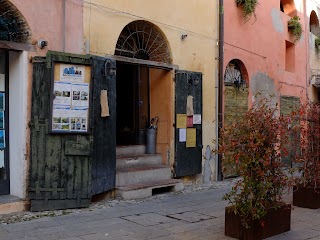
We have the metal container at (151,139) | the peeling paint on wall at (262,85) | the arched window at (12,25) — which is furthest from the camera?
the peeling paint on wall at (262,85)

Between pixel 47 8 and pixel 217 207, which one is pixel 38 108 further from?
pixel 217 207

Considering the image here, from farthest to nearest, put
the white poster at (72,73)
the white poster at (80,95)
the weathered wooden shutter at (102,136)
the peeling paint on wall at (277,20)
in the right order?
1. the peeling paint on wall at (277,20)
2. the weathered wooden shutter at (102,136)
3. the white poster at (80,95)
4. the white poster at (72,73)

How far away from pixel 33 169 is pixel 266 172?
12.2 ft

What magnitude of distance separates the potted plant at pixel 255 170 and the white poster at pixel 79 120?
2625 mm

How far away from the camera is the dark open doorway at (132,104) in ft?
33.2

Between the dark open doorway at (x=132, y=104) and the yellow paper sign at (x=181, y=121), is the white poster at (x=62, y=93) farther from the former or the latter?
the dark open doorway at (x=132, y=104)

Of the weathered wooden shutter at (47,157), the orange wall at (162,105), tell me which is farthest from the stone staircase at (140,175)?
the weathered wooden shutter at (47,157)

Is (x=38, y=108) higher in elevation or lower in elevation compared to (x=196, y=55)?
lower

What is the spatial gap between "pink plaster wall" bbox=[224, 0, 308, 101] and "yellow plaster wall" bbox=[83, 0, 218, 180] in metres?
0.78

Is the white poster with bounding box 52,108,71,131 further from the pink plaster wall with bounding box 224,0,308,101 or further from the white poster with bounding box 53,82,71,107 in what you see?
the pink plaster wall with bounding box 224,0,308,101

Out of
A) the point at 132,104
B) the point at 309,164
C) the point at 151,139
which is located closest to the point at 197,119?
the point at 151,139

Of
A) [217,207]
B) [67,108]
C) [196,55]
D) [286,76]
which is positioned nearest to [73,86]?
[67,108]

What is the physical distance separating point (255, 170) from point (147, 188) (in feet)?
11.1

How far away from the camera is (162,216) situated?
6758 millimetres
